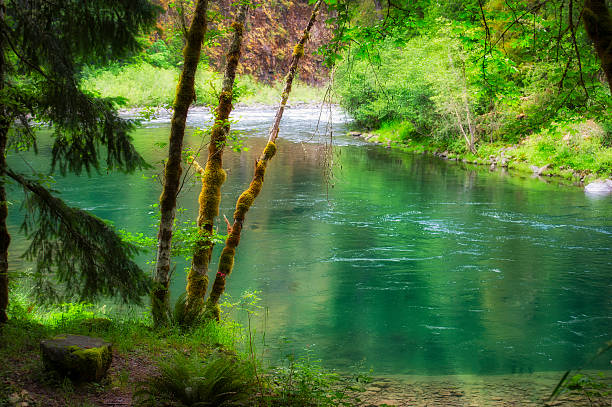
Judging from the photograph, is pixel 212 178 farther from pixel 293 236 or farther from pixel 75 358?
pixel 293 236

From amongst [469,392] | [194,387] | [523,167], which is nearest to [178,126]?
[194,387]

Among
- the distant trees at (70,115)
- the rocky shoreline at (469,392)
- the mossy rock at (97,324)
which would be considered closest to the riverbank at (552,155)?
the rocky shoreline at (469,392)

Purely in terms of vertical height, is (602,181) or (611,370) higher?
(602,181)

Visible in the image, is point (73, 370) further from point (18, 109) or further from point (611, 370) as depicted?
point (611, 370)

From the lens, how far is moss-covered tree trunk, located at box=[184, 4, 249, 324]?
6766 mm

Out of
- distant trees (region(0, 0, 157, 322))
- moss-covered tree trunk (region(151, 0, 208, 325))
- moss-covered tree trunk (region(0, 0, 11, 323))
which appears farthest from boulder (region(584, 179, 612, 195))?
moss-covered tree trunk (region(0, 0, 11, 323))

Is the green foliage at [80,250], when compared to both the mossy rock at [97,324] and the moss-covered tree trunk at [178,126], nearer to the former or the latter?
the moss-covered tree trunk at [178,126]

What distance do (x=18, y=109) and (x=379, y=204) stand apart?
15028mm

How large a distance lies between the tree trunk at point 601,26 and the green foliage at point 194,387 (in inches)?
138

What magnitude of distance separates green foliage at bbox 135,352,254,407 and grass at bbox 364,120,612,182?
692 inches

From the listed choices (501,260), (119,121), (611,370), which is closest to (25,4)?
(119,121)

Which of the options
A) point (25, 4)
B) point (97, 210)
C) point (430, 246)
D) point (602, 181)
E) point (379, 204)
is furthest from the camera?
point (602, 181)

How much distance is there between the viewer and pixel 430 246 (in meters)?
13.9

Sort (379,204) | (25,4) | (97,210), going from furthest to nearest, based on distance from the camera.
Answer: (379,204)
(97,210)
(25,4)
